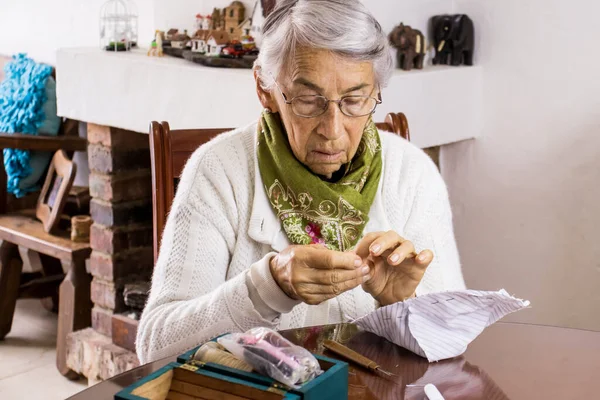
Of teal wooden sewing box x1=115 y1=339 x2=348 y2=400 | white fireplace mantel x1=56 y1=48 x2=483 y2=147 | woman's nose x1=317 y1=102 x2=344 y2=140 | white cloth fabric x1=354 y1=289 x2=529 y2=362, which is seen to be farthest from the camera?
white fireplace mantel x1=56 y1=48 x2=483 y2=147

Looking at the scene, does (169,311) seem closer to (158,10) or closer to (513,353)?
(513,353)

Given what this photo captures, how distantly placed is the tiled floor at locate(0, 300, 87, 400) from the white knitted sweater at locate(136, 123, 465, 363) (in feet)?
5.50

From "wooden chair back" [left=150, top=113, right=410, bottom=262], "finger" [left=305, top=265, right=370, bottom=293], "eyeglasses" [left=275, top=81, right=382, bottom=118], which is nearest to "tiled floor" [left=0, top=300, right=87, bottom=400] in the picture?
"wooden chair back" [left=150, top=113, right=410, bottom=262]

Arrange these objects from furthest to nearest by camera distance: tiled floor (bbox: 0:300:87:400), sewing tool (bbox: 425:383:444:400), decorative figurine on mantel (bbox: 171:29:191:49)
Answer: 1. tiled floor (bbox: 0:300:87:400)
2. decorative figurine on mantel (bbox: 171:29:191:49)
3. sewing tool (bbox: 425:383:444:400)

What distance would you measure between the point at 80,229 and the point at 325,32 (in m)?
1.98

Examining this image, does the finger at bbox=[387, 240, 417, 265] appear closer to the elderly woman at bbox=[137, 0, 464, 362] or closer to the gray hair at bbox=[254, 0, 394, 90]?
the elderly woman at bbox=[137, 0, 464, 362]

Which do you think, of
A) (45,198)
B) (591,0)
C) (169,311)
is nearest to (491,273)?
(591,0)

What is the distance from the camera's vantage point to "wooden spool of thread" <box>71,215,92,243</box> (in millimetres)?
3223

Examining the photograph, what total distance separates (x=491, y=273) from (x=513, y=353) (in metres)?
1.46

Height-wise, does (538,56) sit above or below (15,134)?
above

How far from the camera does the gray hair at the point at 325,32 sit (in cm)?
150

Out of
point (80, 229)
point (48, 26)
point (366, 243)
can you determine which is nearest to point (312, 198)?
point (366, 243)

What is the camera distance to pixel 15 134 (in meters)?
3.48

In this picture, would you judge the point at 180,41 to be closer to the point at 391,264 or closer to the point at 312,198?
the point at 312,198
